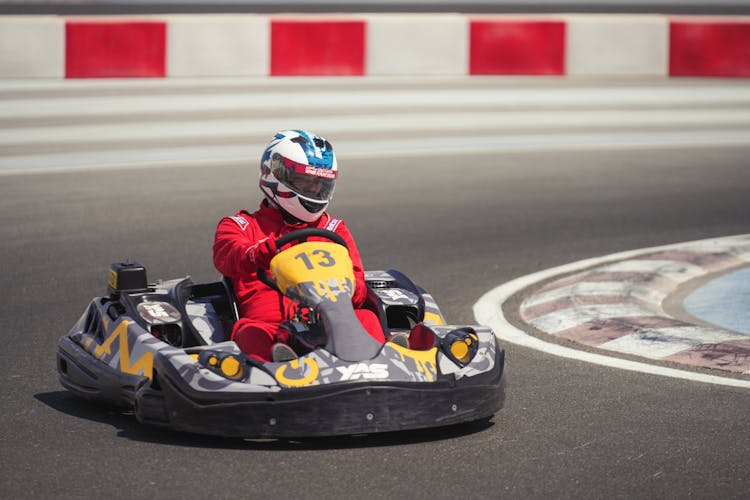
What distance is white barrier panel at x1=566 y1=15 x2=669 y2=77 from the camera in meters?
12.0

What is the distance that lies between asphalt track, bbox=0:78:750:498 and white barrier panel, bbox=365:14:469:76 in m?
0.68

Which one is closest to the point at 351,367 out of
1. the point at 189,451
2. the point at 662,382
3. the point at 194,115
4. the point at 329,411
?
the point at 329,411

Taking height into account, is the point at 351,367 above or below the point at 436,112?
below

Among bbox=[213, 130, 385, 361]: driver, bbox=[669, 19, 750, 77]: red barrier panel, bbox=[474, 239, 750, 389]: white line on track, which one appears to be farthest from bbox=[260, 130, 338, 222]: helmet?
bbox=[669, 19, 750, 77]: red barrier panel

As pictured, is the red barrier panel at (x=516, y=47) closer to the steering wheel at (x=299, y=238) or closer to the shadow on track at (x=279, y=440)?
the steering wheel at (x=299, y=238)

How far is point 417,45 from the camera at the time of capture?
11656 mm

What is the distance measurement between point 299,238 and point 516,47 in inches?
273

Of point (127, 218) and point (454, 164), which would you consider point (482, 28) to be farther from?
point (127, 218)

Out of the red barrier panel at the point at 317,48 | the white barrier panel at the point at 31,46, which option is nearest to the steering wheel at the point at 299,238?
the white barrier panel at the point at 31,46

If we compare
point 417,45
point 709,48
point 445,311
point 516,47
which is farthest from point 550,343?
point 709,48

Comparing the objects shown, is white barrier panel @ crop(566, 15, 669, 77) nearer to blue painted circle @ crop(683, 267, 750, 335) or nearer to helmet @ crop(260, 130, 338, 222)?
blue painted circle @ crop(683, 267, 750, 335)

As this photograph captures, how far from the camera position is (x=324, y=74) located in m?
11.4

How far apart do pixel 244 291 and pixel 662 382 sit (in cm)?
160

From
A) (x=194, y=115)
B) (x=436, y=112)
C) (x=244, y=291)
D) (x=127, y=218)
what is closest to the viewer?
(x=244, y=291)
